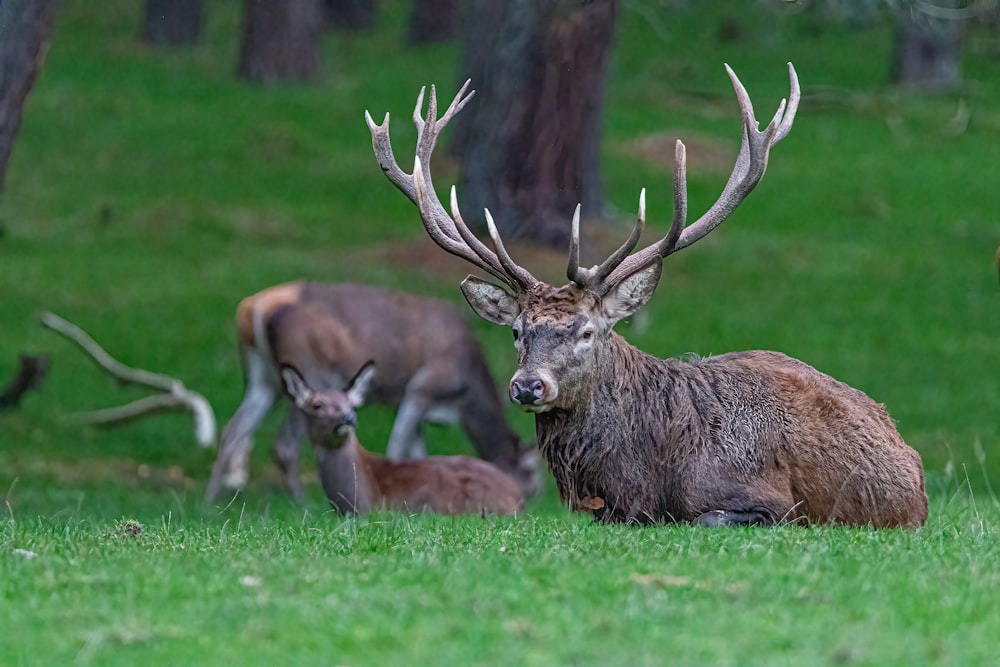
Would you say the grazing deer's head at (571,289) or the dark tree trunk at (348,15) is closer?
the grazing deer's head at (571,289)

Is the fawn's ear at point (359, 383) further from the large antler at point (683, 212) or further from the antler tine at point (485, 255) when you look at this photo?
the large antler at point (683, 212)

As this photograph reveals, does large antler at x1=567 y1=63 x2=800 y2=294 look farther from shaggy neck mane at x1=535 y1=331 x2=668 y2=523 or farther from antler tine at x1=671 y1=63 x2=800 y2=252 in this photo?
shaggy neck mane at x1=535 y1=331 x2=668 y2=523

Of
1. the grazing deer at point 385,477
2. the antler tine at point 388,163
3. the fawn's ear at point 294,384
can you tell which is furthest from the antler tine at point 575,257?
the fawn's ear at point 294,384

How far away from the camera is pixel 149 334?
18266mm

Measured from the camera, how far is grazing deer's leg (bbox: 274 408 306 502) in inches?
587

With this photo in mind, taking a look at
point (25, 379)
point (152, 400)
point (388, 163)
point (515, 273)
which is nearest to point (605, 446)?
point (515, 273)

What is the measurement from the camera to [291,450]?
14.9m

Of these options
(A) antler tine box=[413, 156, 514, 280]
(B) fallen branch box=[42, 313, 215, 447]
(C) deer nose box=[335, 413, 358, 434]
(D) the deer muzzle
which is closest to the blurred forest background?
(B) fallen branch box=[42, 313, 215, 447]

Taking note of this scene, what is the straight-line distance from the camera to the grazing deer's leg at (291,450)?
587 inches

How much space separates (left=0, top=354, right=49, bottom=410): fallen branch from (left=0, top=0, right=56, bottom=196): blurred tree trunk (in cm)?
607

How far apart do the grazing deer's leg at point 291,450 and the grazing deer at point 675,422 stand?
5997 millimetres

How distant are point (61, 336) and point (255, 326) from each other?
3.85m

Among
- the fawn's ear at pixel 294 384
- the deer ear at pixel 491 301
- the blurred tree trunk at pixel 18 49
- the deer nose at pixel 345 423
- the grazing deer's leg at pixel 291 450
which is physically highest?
the blurred tree trunk at pixel 18 49

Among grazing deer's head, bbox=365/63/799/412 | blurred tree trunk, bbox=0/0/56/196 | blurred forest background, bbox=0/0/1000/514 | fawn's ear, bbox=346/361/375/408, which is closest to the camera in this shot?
grazing deer's head, bbox=365/63/799/412
